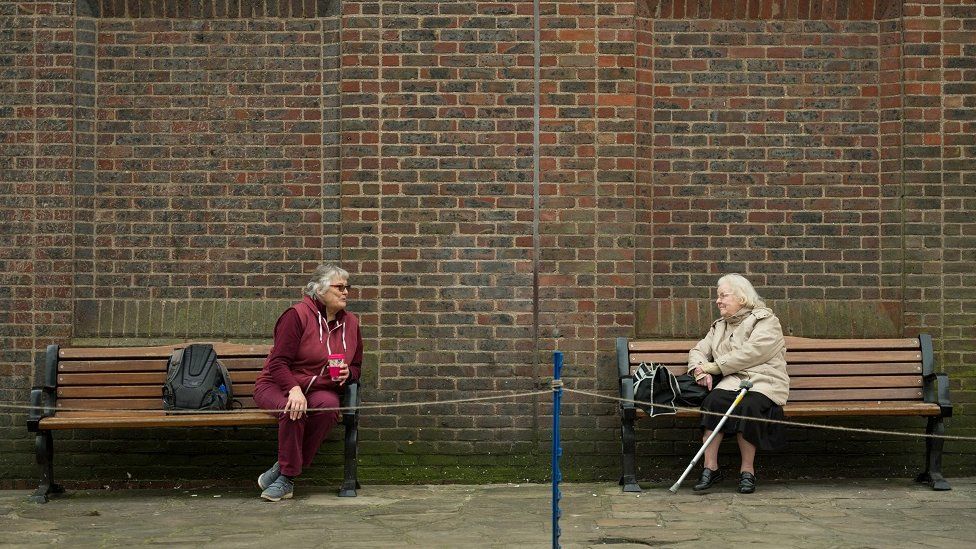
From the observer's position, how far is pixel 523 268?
317 inches

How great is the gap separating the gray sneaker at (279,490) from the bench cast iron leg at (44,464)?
1374 millimetres

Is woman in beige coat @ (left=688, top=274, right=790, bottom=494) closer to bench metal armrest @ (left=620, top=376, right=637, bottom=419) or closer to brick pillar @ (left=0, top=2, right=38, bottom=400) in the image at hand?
bench metal armrest @ (left=620, top=376, right=637, bottom=419)

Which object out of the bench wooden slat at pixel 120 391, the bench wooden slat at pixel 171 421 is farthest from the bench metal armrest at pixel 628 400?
the bench wooden slat at pixel 120 391

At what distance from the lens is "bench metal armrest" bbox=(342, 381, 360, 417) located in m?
7.46

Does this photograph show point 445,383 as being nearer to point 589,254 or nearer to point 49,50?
point 589,254

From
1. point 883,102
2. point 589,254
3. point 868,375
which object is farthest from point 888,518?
point 883,102

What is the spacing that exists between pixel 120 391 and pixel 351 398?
5.17ft

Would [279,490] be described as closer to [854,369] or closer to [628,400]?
[628,400]

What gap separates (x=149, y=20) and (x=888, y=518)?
5.77m

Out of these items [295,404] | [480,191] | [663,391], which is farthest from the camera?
[480,191]

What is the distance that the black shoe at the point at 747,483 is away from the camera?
7.51 m

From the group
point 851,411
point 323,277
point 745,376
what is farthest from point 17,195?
point 851,411

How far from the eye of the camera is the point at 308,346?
7516 millimetres

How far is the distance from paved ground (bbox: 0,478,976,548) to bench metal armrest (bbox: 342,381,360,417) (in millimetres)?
532
